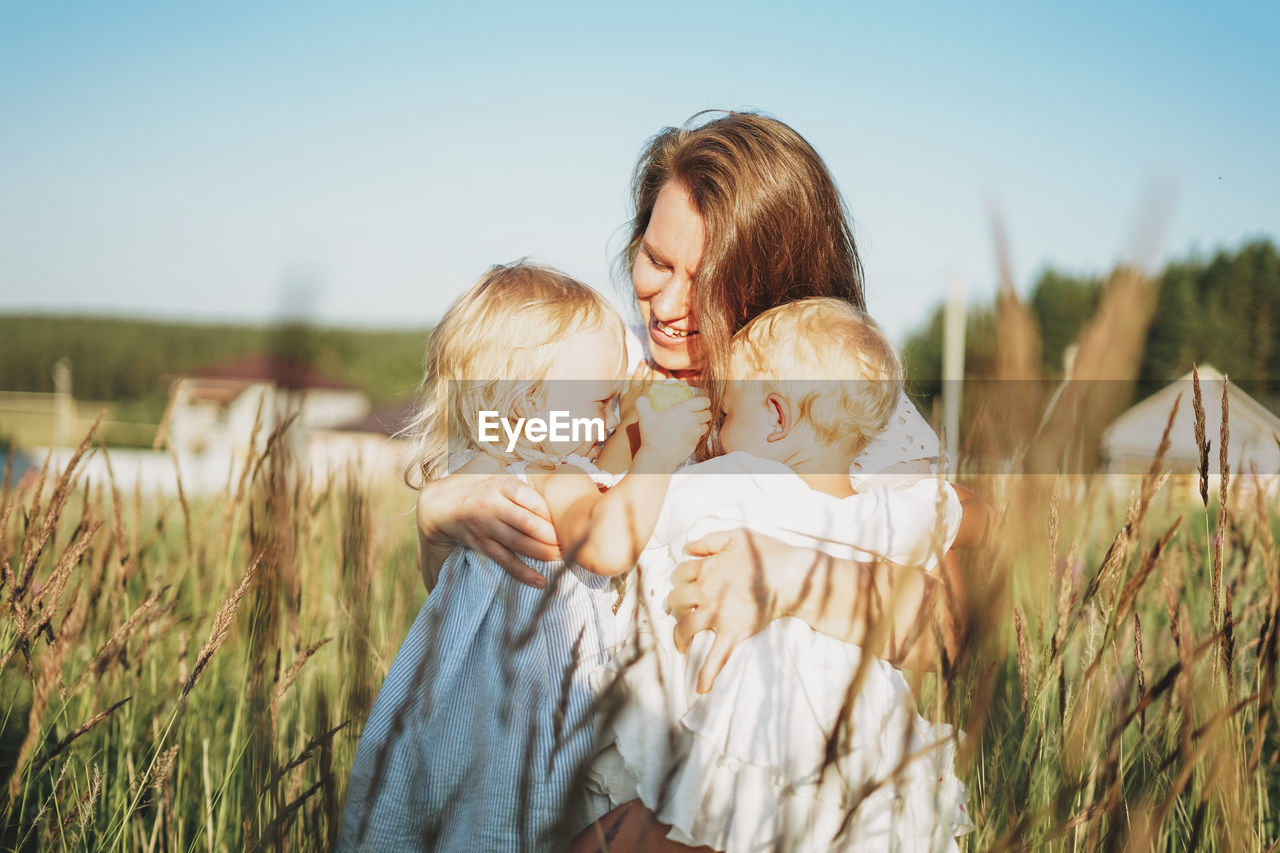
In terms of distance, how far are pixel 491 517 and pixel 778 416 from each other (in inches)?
22.3

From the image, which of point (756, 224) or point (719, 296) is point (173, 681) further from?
point (756, 224)

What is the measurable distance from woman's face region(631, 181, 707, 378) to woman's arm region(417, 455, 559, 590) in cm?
56

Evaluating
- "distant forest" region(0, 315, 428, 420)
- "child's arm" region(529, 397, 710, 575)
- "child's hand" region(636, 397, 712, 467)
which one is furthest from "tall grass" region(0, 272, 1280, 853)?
"distant forest" region(0, 315, 428, 420)

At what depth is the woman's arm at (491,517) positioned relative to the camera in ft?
4.61

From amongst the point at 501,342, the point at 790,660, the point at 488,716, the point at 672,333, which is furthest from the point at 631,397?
the point at 488,716

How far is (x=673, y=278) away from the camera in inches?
74.6

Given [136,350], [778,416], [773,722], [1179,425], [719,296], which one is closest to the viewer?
[773,722]

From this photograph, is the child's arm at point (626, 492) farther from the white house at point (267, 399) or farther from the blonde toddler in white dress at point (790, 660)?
the white house at point (267, 399)

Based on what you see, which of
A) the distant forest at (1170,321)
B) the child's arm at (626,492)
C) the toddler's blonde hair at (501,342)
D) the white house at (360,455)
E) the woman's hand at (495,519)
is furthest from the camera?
the white house at (360,455)

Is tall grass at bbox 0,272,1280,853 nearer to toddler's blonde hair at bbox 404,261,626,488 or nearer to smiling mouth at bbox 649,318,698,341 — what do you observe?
toddler's blonde hair at bbox 404,261,626,488

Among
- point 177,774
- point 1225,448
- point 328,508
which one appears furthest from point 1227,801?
point 328,508

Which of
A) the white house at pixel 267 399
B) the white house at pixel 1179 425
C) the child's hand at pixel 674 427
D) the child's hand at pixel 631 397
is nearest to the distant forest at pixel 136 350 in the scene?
the white house at pixel 267 399

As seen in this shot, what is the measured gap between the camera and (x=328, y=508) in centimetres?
199

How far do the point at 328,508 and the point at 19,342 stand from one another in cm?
4620
